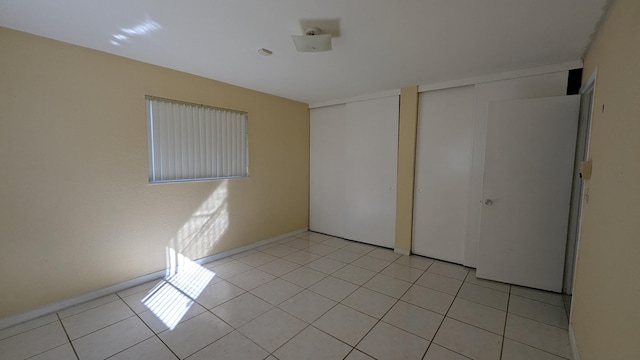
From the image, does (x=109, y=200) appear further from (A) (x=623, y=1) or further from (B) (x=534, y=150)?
(B) (x=534, y=150)

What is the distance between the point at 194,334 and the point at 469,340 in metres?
2.18

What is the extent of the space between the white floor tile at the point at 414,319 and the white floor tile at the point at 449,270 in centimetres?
95

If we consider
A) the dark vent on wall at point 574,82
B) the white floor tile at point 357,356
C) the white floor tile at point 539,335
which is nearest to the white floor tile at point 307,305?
the white floor tile at point 357,356

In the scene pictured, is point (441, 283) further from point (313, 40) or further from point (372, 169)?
point (313, 40)

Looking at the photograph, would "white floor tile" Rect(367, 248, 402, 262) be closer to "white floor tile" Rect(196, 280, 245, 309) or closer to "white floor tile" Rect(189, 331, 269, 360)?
"white floor tile" Rect(196, 280, 245, 309)

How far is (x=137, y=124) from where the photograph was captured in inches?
105

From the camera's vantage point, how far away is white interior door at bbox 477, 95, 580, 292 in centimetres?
251

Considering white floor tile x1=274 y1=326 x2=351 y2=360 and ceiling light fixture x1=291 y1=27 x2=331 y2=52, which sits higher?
ceiling light fixture x1=291 y1=27 x2=331 y2=52

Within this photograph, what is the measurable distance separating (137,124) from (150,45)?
2.80 ft

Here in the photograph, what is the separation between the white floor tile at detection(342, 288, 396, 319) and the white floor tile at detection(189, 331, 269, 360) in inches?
37.5

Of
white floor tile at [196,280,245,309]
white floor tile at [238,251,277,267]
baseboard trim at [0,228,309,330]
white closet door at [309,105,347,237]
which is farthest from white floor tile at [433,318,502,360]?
baseboard trim at [0,228,309,330]

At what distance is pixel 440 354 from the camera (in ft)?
5.88

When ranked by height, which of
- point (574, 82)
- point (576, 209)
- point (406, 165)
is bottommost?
point (576, 209)

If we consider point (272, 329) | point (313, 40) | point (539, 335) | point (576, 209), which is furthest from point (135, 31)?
point (576, 209)
